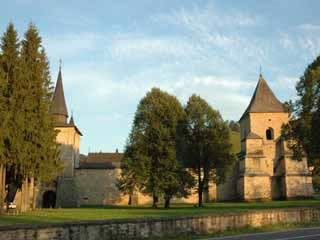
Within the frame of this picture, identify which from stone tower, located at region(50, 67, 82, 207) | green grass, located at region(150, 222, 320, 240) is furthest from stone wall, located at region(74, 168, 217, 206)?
green grass, located at region(150, 222, 320, 240)

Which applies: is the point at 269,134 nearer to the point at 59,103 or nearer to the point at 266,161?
the point at 266,161

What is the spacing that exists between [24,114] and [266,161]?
33195 mm

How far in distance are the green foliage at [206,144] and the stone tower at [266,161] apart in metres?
8.63

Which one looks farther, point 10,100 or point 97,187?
point 97,187

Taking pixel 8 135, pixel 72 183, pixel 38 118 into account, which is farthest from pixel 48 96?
pixel 72 183

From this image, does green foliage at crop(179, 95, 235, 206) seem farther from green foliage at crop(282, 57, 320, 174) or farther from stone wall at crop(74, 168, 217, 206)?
stone wall at crop(74, 168, 217, 206)

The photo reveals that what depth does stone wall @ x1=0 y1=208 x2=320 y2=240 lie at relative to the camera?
453 inches

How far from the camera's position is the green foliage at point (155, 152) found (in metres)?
34.9

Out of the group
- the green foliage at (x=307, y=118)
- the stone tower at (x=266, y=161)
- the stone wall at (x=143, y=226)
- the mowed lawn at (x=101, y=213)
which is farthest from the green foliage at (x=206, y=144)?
the stone wall at (x=143, y=226)

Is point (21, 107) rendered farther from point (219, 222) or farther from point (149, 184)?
point (219, 222)

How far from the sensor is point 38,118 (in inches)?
1171

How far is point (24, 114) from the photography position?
2828 cm

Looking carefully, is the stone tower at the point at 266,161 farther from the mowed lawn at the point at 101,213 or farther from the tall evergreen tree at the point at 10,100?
the tall evergreen tree at the point at 10,100

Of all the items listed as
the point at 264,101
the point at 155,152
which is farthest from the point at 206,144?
the point at 264,101
